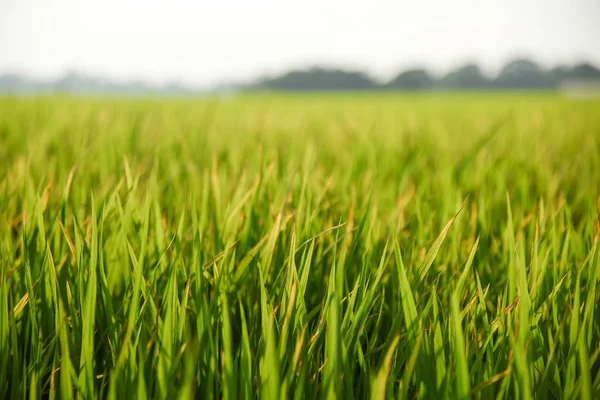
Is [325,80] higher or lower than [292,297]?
higher

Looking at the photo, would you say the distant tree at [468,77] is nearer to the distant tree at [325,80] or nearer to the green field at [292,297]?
the distant tree at [325,80]

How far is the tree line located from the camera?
38731 millimetres

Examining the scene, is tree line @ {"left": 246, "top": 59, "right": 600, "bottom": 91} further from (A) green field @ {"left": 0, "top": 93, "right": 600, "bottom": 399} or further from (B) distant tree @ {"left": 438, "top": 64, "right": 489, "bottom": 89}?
(A) green field @ {"left": 0, "top": 93, "right": 600, "bottom": 399}

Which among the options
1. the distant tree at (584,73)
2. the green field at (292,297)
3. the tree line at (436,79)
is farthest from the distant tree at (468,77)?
the green field at (292,297)

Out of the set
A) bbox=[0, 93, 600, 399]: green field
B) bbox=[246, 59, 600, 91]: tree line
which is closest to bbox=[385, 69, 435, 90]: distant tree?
bbox=[246, 59, 600, 91]: tree line

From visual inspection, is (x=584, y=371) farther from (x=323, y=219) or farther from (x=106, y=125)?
(x=106, y=125)

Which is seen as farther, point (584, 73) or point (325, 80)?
point (325, 80)

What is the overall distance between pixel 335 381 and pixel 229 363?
3.7 inches

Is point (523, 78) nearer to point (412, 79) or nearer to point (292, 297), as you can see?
point (412, 79)

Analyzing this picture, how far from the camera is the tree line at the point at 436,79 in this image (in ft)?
127

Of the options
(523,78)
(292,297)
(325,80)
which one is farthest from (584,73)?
(292,297)

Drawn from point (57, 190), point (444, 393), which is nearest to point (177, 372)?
point (444, 393)

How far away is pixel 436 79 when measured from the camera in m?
51.8

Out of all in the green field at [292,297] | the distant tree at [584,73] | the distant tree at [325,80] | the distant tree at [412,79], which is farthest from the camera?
the distant tree at [412,79]
